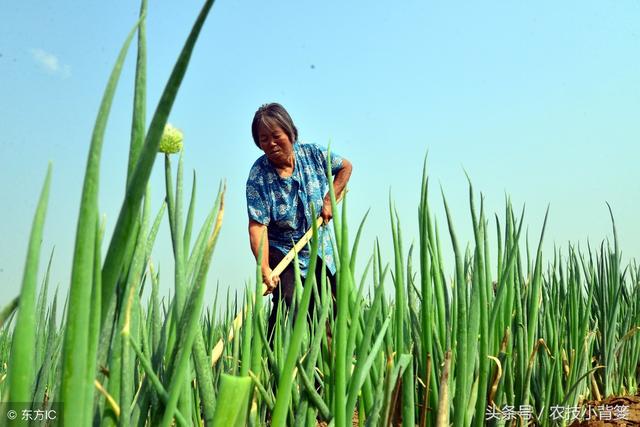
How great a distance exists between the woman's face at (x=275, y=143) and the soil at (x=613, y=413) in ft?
5.79

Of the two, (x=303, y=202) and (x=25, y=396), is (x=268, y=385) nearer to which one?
(x=25, y=396)

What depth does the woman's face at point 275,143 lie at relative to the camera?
291 cm

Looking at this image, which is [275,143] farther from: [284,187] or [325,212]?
[325,212]

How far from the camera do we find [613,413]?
5.38ft

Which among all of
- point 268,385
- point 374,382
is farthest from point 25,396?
point 268,385

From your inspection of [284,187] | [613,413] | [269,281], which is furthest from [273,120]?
[613,413]

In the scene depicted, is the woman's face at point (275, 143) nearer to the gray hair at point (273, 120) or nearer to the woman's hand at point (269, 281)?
the gray hair at point (273, 120)

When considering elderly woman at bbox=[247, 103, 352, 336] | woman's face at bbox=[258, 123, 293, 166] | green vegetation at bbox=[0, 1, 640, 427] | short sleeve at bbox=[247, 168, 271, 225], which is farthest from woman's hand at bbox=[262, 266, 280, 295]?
green vegetation at bbox=[0, 1, 640, 427]

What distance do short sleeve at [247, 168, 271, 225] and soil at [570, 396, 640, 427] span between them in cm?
177

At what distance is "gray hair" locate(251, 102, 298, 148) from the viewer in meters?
2.92

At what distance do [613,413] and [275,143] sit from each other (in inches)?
73.6

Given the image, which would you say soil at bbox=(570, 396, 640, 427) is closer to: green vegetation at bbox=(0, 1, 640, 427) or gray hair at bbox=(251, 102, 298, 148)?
green vegetation at bbox=(0, 1, 640, 427)

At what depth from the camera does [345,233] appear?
2.30 ft

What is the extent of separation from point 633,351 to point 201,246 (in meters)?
1.95
